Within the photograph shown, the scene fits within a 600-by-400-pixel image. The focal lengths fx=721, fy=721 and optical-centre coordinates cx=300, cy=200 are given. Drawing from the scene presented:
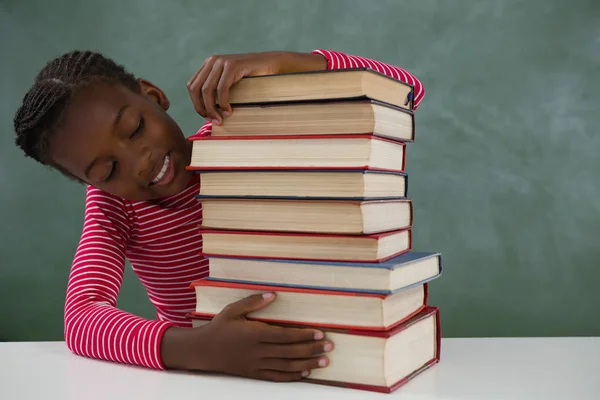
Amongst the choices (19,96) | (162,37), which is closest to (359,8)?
(162,37)

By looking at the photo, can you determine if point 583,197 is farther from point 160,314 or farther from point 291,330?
point 291,330

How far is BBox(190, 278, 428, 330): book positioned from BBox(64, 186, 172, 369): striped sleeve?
8cm

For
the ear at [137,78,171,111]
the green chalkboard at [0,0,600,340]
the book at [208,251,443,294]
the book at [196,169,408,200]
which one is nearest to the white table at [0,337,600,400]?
the book at [208,251,443,294]

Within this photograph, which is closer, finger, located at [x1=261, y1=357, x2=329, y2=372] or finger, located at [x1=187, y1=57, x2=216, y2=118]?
finger, located at [x1=261, y1=357, x2=329, y2=372]

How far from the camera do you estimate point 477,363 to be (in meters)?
0.95

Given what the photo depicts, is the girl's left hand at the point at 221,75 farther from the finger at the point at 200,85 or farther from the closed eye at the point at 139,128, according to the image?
the closed eye at the point at 139,128

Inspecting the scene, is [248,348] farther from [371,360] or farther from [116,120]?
[116,120]

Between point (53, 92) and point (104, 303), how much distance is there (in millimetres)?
320

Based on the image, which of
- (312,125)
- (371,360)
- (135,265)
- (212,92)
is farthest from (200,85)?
(135,265)

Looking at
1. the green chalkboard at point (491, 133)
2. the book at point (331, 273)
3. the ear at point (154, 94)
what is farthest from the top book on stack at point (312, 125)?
the green chalkboard at point (491, 133)

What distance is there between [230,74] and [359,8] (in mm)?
1962

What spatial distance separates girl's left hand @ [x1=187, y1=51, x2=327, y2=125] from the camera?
0.91 meters

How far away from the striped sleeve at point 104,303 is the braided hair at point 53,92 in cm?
10

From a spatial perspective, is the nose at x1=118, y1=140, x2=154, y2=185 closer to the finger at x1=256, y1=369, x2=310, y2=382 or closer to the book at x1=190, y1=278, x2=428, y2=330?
the book at x1=190, y1=278, x2=428, y2=330
